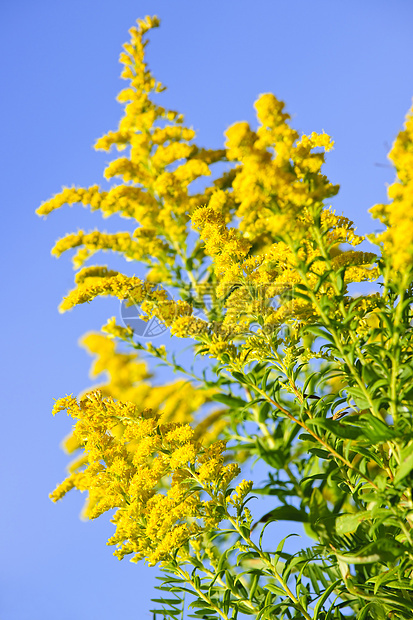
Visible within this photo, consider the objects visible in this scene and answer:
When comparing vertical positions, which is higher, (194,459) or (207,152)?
(207,152)

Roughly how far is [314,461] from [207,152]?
68.3 inches

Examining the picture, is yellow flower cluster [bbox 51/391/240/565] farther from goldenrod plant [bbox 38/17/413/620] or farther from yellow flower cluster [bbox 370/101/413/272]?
yellow flower cluster [bbox 370/101/413/272]

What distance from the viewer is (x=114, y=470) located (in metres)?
3.00

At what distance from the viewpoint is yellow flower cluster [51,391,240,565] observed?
280cm

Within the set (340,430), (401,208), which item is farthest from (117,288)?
(401,208)

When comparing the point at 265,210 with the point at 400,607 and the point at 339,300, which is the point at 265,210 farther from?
the point at 400,607

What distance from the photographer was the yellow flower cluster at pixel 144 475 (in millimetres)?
2797

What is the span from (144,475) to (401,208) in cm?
185

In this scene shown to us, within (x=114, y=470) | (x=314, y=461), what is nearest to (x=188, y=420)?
(x=114, y=470)

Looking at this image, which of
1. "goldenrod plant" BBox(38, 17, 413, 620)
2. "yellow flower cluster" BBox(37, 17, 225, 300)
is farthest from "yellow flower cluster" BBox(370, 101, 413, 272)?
"yellow flower cluster" BBox(37, 17, 225, 300)

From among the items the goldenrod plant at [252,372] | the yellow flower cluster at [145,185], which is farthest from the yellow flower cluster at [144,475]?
the yellow flower cluster at [145,185]

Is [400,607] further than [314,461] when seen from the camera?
No

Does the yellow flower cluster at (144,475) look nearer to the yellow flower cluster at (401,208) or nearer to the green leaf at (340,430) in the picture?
the green leaf at (340,430)

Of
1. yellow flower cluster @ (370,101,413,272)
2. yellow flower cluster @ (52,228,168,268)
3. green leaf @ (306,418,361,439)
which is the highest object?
yellow flower cluster @ (52,228,168,268)
